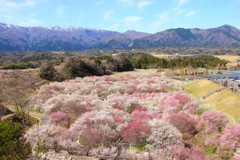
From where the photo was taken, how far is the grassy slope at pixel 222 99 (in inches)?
1180

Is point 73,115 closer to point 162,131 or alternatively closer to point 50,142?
point 50,142

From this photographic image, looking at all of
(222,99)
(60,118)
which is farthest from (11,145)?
(222,99)

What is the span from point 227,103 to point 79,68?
52.8m

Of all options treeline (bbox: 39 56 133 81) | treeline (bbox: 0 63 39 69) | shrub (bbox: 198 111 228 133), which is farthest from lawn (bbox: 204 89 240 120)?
treeline (bbox: 0 63 39 69)

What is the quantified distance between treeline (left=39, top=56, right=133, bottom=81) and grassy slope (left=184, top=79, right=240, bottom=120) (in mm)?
37868

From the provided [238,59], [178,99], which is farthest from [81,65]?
[238,59]

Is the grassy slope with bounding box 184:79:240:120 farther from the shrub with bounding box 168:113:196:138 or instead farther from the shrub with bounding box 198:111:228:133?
the shrub with bounding box 168:113:196:138

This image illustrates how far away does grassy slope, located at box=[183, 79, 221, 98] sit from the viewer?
45.0m

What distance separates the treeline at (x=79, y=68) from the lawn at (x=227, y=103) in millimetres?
45931

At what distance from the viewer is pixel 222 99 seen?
3541 centimetres

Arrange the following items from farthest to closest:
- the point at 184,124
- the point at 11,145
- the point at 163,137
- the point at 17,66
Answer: the point at 17,66, the point at 184,124, the point at 163,137, the point at 11,145

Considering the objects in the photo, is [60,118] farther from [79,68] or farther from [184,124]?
[79,68]

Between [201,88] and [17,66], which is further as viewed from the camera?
[17,66]

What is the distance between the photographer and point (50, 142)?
22172 mm
